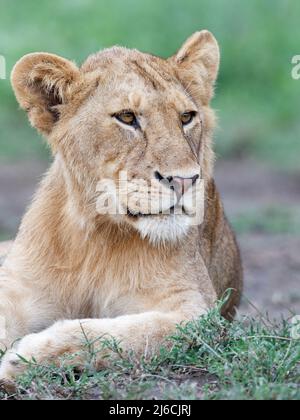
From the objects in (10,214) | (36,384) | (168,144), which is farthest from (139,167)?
(10,214)

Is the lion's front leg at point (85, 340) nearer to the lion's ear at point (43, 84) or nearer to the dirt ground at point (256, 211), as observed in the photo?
the lion's ear at point (43, 84)

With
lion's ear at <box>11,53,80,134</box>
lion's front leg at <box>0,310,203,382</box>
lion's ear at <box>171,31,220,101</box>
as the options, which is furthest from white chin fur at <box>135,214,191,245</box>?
lion's ear at <box>171,31,220,101</box>

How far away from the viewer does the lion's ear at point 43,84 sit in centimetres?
470

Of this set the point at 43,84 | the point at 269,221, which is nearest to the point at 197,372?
the point at 43,84

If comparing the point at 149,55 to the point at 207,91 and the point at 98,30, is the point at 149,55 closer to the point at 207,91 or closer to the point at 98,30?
the point at 207,91

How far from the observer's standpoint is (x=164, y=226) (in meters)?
4.44

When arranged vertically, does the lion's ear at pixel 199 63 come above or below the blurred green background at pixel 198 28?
below

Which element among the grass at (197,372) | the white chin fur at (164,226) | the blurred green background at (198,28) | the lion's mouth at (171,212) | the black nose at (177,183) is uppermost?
the blurred green background at (198,28)

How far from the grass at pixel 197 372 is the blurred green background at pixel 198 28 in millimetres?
8832

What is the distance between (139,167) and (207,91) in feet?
3.32

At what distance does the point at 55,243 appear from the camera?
194 inches

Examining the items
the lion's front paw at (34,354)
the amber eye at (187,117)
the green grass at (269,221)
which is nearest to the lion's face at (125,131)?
the amber eye at (187,117)

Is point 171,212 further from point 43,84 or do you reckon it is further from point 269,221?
point 269,221

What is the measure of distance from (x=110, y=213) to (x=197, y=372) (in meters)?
0.86
